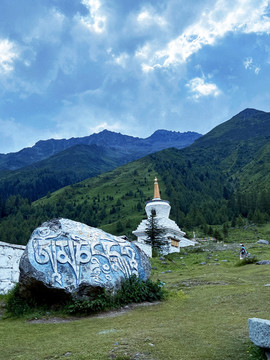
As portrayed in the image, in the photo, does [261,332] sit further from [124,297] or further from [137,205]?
[137,205]

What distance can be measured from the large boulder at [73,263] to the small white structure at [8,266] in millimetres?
4935

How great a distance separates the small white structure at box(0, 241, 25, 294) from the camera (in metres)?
18.9

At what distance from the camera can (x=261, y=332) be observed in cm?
627

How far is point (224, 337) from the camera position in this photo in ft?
27.4

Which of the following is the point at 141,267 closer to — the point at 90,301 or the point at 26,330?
the point at 90,301

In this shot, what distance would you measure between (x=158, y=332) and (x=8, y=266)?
1252 centimetres

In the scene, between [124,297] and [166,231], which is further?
[166,231]

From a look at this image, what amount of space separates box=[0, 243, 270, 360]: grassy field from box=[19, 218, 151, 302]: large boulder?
135cm

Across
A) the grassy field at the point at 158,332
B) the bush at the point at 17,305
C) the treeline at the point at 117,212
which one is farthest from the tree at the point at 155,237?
the treeline at the point at 117,212

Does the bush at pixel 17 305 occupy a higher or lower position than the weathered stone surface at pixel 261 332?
lower

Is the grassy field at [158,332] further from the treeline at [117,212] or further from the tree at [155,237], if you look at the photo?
the treeline at [117,212]

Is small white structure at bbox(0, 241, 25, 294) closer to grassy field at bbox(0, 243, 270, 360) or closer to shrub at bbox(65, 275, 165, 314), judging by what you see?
grassy field at bbox(0, 243, 270, 360)

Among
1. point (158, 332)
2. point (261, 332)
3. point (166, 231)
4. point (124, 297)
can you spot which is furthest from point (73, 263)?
point (166, 231)

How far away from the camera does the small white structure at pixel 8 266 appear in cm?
1886
